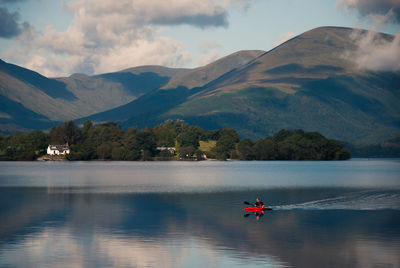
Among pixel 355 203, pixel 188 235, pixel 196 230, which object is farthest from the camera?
pixel 355 203

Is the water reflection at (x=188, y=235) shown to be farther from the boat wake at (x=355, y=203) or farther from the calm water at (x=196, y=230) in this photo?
the boat wake at (x=355, y=203)

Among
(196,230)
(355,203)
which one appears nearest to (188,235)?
(196,230)

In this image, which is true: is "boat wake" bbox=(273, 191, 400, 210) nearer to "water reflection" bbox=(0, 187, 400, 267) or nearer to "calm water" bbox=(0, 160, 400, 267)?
"calm water" bbox=(0, 160, 400, 267)

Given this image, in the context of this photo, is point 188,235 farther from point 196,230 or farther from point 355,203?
point 355,203

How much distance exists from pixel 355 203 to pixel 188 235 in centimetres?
3612

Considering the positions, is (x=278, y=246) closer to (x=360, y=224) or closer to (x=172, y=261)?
(x=172, y=261)

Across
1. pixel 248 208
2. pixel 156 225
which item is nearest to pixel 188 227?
pixel 156 225

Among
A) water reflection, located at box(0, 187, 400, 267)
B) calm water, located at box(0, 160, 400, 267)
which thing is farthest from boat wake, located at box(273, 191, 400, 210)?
water reflection, located at box(0, 187, 400, 267)

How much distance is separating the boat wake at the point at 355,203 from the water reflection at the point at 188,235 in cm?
207

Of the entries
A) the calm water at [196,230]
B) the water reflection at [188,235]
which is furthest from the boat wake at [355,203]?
the water reflection at [188,235]

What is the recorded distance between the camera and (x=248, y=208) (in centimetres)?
6462

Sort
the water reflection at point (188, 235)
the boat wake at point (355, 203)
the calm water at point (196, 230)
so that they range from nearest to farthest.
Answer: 1. the water reflection at point (188, 235)
2. the calm water at point (196, 230)
3. the boat wake at point (355, 203)

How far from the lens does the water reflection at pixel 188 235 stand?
37406 mm

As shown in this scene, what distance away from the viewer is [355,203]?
7569 cm
